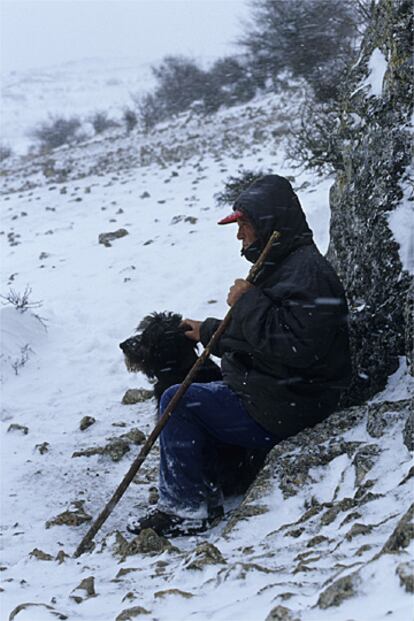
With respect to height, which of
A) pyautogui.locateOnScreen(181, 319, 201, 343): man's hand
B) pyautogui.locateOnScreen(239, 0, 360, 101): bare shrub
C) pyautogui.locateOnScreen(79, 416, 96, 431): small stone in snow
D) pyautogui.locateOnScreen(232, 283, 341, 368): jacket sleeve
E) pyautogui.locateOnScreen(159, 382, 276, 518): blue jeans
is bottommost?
pyautogui.locateOnScreen(79, 416, 96, 431): small stone in snow

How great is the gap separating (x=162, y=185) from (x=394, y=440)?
13744 mm

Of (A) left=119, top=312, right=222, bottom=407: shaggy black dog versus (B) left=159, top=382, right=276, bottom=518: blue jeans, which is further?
(A) left=119, top=312, right=222, bottom=407: shaggy black dog

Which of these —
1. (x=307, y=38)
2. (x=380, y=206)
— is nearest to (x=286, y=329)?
(x=380, y=206)

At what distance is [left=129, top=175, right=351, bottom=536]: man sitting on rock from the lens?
3.08m

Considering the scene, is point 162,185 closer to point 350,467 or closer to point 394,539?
point 350,467

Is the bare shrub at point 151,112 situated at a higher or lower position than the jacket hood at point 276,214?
higher

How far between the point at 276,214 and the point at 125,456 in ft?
7.36

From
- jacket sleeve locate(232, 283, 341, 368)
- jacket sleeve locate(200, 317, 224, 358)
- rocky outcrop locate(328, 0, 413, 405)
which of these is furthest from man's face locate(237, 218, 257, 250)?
rocky outcrop locate(328, 0, 413, 405)

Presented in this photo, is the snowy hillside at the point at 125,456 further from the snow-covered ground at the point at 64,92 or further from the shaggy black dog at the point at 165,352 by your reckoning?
the snow-covered ground at the point at 64,92

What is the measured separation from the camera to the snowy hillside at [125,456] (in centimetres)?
220

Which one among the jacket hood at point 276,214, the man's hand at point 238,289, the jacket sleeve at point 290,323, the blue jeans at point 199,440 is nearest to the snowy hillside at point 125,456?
the blue jeans at point 199,440

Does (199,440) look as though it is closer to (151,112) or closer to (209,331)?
(209,331)

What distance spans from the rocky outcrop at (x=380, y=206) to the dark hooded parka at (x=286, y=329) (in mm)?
467

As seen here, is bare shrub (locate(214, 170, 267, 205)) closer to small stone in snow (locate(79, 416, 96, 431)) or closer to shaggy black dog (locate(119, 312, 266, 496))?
small stone in snow (locate(79, 416, 96, 431))
